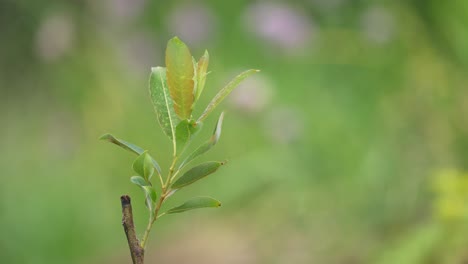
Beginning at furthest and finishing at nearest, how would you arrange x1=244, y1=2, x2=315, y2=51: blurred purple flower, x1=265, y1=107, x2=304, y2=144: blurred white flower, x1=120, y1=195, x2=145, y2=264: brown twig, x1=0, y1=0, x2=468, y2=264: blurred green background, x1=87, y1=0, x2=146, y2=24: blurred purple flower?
x1=87, y1=0, x2=146, y2=24: blurred purple flower
x1=244, y1=2, x2=315, y2=51: blurred purple flower
x1=265, y1=107, x2=304, y2=144: blurred white flower
x1=0, y1=0, x2=468, y2=264: blurred green background
x1=120, y1=195, x2=145, y2=264: brown twig

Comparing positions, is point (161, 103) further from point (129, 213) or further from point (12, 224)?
point (12, 224)

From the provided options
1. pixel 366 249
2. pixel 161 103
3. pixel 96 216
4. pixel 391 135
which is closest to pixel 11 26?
pixel 96 216

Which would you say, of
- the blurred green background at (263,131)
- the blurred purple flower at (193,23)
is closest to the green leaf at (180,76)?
the blurred green background at (263,131)

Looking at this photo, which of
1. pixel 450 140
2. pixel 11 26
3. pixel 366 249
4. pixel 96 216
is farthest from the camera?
pixel 11 26

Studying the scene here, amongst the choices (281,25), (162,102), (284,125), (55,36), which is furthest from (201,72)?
(55,36)

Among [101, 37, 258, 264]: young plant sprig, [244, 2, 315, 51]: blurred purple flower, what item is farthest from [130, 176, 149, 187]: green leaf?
[244, 2, 315, 51]: blurred purple flower

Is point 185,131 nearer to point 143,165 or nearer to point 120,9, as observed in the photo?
point 143,165

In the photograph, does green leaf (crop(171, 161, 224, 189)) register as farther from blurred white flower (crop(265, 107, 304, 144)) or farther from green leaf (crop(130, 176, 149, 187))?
blurred white flower (crop(265, 107, 304, 144))
